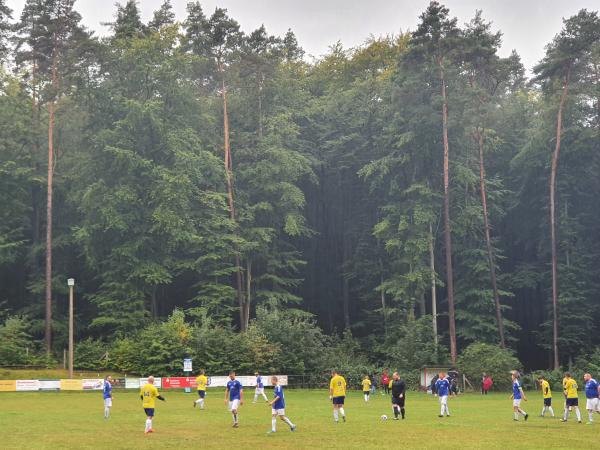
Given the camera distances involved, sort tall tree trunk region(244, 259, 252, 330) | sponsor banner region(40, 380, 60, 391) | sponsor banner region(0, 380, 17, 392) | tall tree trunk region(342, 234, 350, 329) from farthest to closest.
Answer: tall tree trunk region(342, 234, 350, 329)
tall tree trunk region(244, 259, 252, 330)
sponsor banner region(40, 380, 60, 391)
sponsor banner region(0, 380, 17, 392)

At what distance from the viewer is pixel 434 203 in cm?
6175

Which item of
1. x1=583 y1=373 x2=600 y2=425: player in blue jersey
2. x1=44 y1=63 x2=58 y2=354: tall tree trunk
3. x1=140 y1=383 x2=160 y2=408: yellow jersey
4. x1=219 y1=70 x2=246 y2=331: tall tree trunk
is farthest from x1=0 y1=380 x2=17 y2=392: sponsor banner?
x1=583 y1=373 x2=600 y2=425: player in blue jersey

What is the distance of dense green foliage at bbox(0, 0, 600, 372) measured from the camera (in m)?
57.2

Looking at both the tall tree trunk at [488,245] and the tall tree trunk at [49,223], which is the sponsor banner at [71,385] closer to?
the tall tree trunk at [49,223]

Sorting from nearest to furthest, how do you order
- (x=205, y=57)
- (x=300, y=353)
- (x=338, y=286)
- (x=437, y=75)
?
(x=300, y=353) → (x=437, y=75) → (x=205, y=57) → (x=338, y=286)

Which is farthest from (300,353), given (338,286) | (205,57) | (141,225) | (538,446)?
(538,446)

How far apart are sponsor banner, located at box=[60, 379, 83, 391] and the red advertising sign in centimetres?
531

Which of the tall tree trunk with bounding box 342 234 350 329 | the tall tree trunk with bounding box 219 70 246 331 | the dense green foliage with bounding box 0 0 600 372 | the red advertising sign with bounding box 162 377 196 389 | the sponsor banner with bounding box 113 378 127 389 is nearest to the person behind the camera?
the sponsor banner with bounding box 113 378 127 389

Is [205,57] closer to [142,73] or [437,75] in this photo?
[142,73]

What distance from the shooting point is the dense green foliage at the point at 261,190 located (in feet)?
188

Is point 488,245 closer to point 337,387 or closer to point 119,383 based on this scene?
point 119,383

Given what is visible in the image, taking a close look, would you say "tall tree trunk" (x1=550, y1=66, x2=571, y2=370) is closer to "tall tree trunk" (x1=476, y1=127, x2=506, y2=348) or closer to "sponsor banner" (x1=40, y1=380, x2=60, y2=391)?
"tall tree trunk" (x1=476, y1=127, x2=506, y2=348)

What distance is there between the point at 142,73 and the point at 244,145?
1040cm

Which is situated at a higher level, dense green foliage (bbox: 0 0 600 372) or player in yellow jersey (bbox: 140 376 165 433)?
dense green foliage (bbox: 0 0 600 372)
